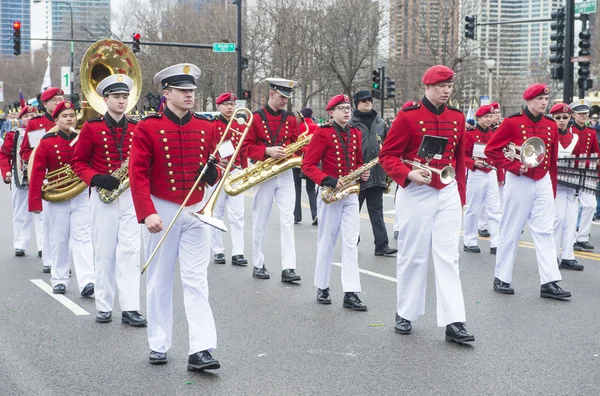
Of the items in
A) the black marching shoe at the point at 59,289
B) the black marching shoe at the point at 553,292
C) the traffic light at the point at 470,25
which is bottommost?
the black marching shoe at the point at 59,289

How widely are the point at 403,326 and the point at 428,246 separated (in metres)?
0.70

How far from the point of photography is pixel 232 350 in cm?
684

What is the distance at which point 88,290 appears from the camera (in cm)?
900

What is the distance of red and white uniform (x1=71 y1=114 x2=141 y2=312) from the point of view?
25.6 feet

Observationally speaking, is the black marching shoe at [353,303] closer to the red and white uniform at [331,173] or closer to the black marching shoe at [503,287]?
the red and white uniform at [331,173]

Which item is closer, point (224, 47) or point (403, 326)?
point (403, 326)

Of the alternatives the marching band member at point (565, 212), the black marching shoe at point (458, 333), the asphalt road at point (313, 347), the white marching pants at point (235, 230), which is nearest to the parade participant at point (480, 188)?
the marching band member at point (565, 212)

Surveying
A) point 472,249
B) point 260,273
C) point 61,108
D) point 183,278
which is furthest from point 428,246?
point 472,249

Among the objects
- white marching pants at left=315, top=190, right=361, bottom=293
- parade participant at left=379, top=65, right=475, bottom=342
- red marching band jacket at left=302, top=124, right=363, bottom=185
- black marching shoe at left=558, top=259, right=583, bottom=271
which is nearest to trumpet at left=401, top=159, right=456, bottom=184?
parade participant at left=379, top=65, right=475, bottom=342

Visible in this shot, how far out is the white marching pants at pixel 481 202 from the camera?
12.3 metres

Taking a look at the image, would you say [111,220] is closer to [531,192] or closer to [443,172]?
[443,172]

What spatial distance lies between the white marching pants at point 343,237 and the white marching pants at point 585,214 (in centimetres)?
479

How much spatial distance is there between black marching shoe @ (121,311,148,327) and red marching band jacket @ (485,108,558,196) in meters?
3.91

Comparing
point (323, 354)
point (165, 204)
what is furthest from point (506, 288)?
point (165, 204)
